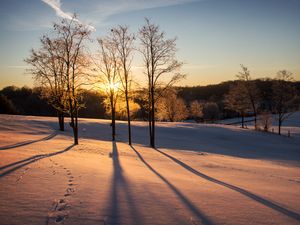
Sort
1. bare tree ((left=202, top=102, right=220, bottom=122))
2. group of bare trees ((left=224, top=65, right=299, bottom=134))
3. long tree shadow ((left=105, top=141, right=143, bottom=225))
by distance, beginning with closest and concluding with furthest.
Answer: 1. long tree shadow ((left=105, top=141, right=143, bottom=225))
2. group of bare trees ((left=224, top=65, right=299, bottom=134))
3. bare tree ((left=202, top=102, right=220, bottom=122))

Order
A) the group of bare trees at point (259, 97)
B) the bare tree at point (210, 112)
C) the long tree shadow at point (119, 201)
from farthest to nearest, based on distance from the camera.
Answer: the bare tree at point (210, 112)
the group of bare trees at point (259, 97)
the long tree shadow at point (119, 201)

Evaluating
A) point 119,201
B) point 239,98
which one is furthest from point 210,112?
point 119,201

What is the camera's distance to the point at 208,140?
104 feet

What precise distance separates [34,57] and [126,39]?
9.23 metres

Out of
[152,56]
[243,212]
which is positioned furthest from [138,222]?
[152,56]

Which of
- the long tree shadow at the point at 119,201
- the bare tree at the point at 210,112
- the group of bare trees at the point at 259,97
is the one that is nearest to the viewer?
the long tree shadow at the point at 119,201

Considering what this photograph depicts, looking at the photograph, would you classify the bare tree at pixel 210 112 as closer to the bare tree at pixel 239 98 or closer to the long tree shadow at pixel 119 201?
the bare tree at pixel 239 98

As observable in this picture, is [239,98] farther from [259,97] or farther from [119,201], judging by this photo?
[119,201]

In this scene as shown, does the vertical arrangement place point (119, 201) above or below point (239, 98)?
below

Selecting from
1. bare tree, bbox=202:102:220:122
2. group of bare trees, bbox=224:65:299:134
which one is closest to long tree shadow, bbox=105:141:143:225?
group of bare trees, bbox=224:65:299:134

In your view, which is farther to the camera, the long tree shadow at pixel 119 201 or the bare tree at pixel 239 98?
the bare tree at pixel 239 98

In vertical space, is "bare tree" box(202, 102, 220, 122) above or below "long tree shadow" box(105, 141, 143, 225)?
above

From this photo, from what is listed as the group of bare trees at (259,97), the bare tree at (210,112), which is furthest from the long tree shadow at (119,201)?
the bare tree at (210,112)

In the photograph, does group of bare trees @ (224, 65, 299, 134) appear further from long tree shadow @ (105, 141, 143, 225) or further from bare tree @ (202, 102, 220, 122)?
bare tree @ (202, 102, 220, 122)
